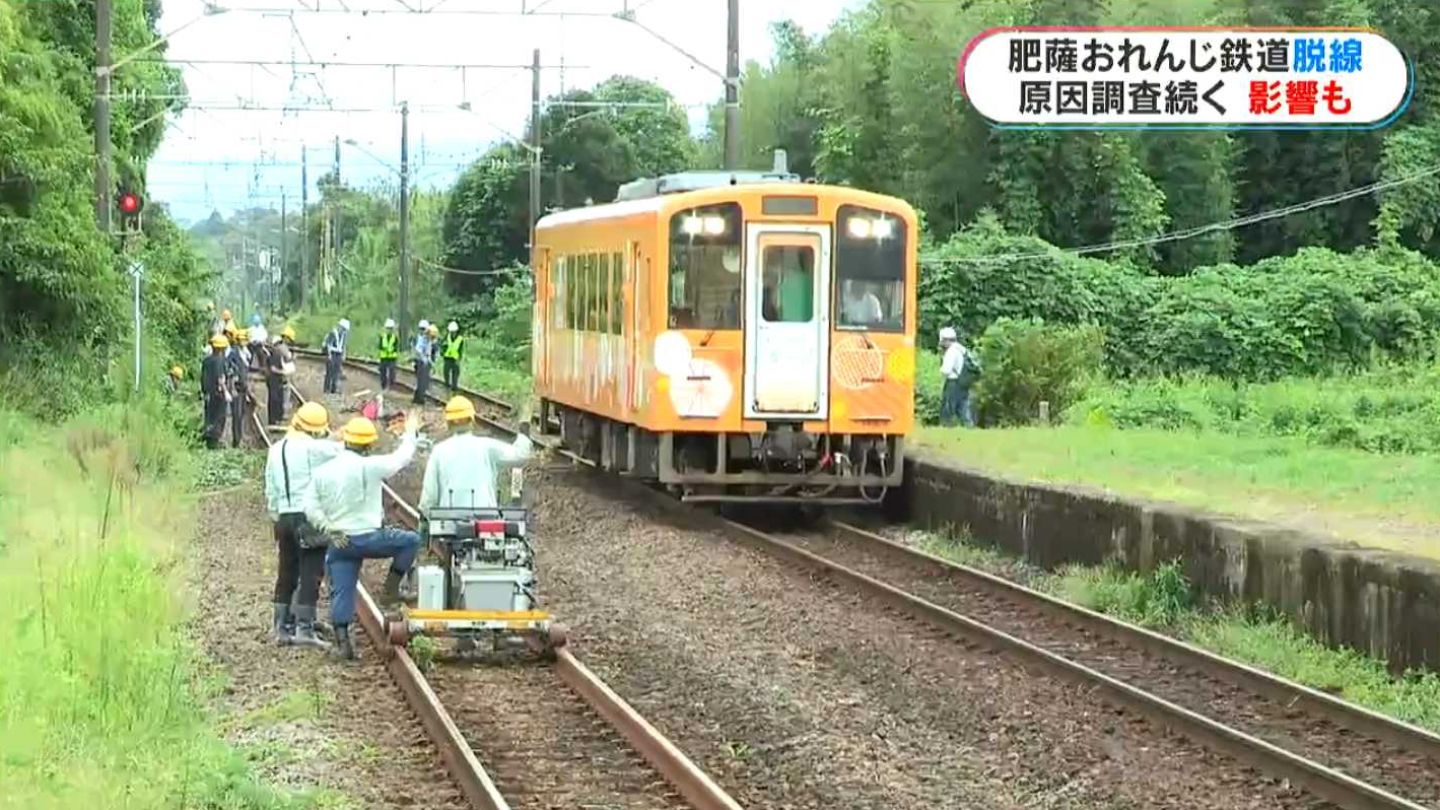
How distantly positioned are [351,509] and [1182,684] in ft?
14.9

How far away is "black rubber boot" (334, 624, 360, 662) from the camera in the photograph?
11617 millimetres

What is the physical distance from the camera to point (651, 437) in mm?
18688

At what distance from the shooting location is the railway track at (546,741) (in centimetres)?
835

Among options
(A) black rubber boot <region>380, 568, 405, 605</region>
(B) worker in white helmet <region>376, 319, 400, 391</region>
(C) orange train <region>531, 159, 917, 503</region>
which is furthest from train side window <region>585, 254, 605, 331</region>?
(B) worker in white helmet <region>376, 319, 400, 391</region>

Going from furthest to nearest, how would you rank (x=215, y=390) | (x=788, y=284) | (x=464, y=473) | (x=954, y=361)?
(x=954, y=361)
(x=215, y=390)
(x=788, y=284)
(x=464, y=473)

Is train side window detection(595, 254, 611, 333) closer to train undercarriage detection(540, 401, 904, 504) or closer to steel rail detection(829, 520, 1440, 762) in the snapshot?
train undercarriage detection(540, 401, 904, 504)

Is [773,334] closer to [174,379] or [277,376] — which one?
[277,376]

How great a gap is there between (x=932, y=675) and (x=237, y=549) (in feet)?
24.3

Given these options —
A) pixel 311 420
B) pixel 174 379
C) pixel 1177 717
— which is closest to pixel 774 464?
pixel 311 420

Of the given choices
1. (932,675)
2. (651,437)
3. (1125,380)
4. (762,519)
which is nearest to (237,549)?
(651,437)

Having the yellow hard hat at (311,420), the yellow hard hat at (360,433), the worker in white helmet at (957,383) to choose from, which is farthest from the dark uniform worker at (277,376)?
the yellow hard hat at (360,433)

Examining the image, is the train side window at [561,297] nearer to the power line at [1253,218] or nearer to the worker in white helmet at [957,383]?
the worker in white helmet at [957,383]

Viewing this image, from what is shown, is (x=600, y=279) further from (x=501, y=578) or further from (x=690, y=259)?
(x=501, y=578)

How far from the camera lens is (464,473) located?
1191 cm
